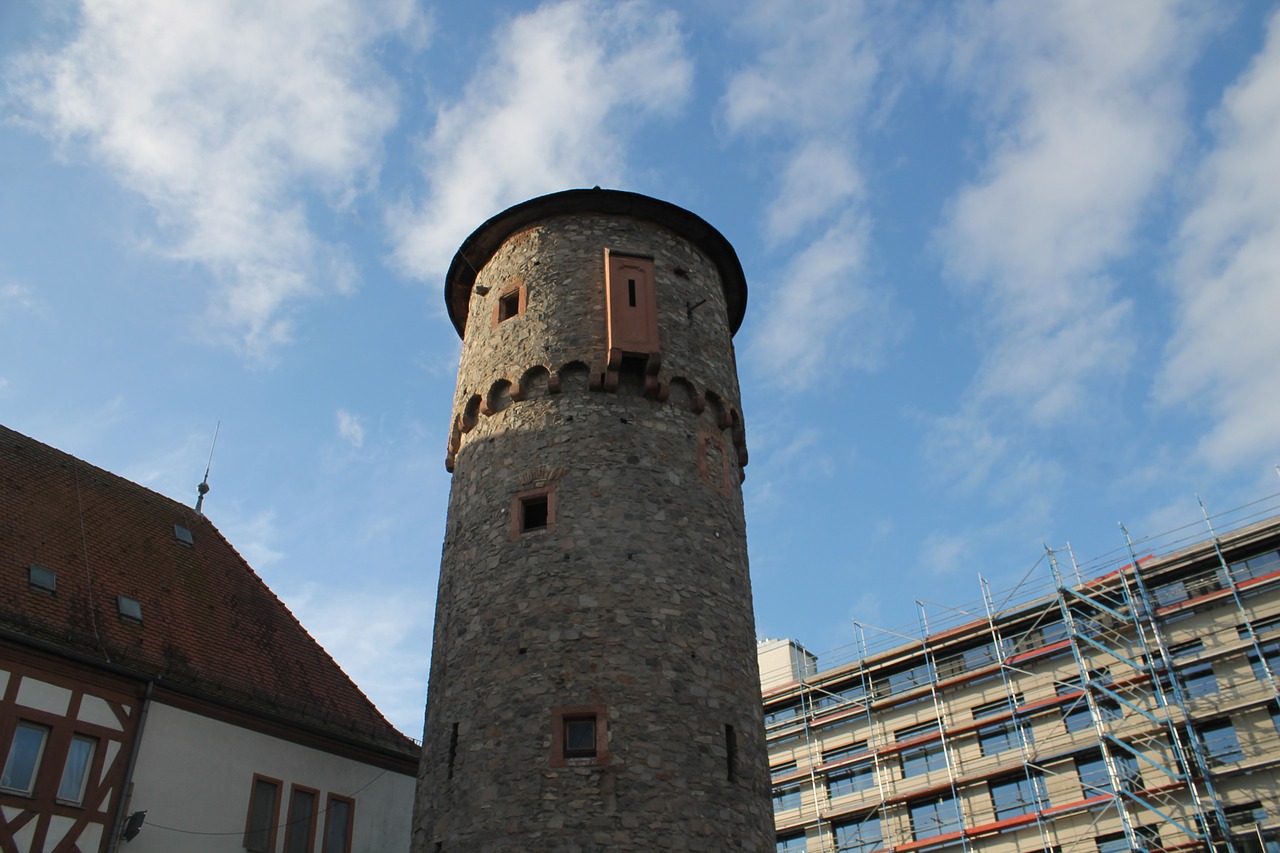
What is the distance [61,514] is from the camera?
15992mm

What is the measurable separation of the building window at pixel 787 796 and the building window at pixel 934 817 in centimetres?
402

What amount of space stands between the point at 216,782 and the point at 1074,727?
19655 millimetres

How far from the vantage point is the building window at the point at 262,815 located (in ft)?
47.4

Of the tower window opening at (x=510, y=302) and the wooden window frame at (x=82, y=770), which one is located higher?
the tower window opening at (x=510, y=302)

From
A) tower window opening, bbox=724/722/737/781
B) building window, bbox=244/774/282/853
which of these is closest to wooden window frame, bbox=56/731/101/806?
building window, bbox=244/774/282/853

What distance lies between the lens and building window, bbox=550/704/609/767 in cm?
A: 1092

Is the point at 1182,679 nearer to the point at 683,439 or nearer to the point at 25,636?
the point at 683,439

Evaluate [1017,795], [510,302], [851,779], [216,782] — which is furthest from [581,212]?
[851,779]

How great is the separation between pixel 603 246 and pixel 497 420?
3.31 m

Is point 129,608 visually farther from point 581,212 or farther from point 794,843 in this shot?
point 794,843

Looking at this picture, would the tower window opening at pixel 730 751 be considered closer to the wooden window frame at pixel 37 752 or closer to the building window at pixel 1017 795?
the wooden window frame at pixel 37 752

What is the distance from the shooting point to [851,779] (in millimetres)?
28750

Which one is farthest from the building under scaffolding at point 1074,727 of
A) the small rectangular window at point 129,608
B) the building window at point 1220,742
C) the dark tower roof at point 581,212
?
the small rectangular window at point 129,608

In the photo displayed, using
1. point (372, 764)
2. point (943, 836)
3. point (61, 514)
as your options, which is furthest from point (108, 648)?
point (943, 836)
